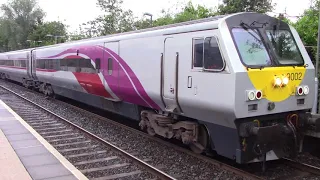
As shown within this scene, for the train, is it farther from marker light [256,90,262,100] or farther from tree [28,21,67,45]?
tree [28,21,67,45]

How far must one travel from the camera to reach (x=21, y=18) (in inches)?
2746

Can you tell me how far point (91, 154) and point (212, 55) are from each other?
3764mm

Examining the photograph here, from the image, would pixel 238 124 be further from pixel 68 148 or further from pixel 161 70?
pixel 68 148

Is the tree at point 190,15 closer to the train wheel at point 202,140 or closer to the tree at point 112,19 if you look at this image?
the tree at point 112,19

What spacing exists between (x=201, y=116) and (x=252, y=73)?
4.76 feet

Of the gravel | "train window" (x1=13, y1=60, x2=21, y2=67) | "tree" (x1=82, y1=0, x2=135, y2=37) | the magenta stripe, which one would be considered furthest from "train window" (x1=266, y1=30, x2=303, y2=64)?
"tree" (x1=82, y1=0, x2=135, y2=37)

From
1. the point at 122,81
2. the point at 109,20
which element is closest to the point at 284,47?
the point at 122,81

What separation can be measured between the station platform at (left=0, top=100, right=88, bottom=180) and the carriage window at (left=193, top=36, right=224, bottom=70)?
2935mm

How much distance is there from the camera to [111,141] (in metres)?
9.29

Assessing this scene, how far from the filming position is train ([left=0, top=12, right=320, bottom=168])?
5.87 metres

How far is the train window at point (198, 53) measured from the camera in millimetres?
6520

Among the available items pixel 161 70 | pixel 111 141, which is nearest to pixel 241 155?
pixel 161 70

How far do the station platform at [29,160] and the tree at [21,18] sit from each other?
6498 centimetres

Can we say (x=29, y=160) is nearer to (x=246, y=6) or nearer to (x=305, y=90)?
(x=305, y=90)
